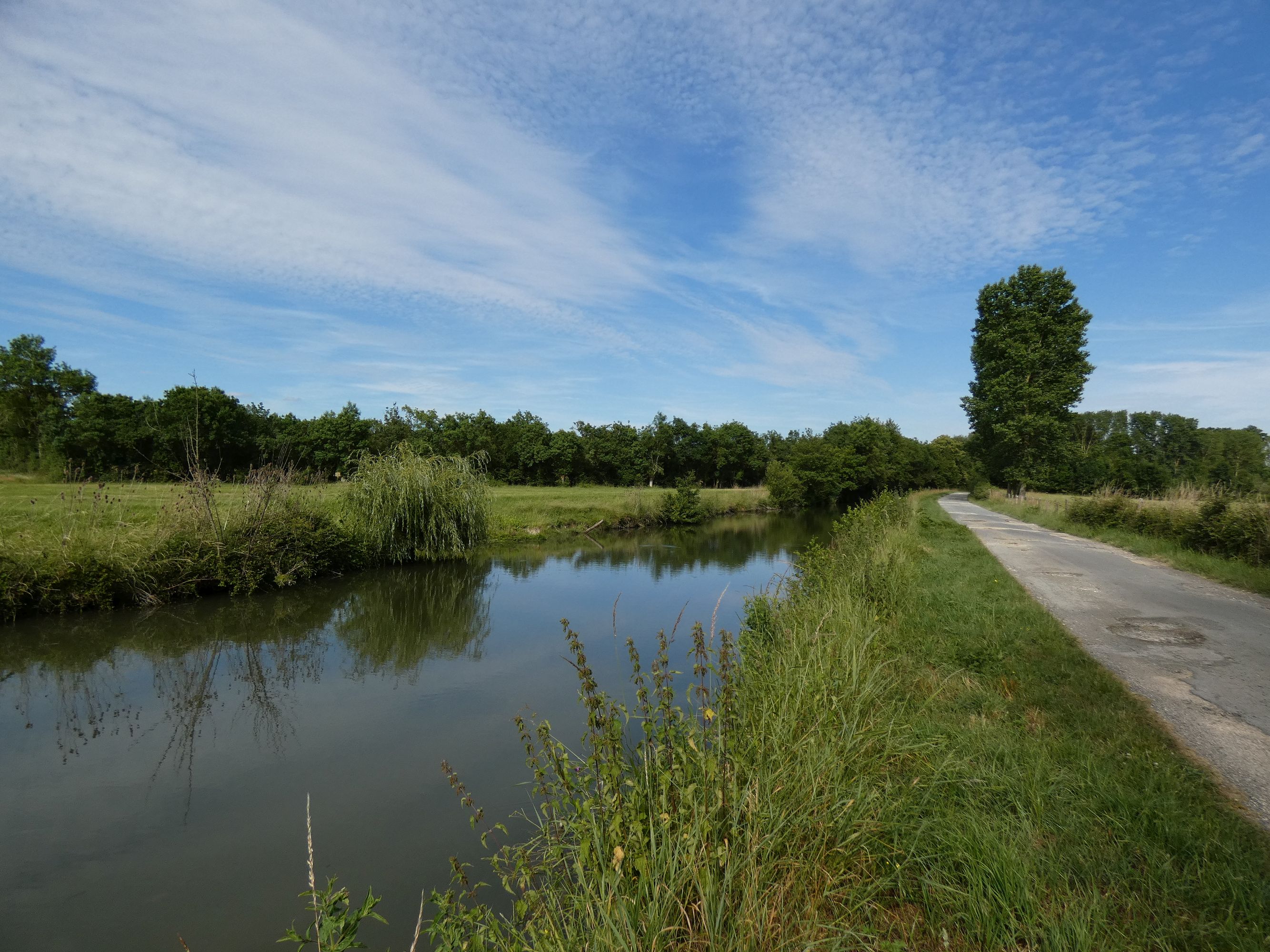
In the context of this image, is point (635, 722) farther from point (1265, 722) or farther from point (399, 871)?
point (1265, 722)

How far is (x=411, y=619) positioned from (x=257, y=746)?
5919 millimetres

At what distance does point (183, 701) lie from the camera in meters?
8.28

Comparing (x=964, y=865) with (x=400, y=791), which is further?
(x=400, y=791)

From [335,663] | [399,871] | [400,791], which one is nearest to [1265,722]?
[399,871]

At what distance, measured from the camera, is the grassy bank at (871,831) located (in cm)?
253

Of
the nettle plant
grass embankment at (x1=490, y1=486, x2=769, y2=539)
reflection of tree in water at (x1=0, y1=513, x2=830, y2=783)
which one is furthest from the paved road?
grass embankment at (x1=490, y1=486, x2=769, y2=539)

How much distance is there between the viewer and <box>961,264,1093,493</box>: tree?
108 feet

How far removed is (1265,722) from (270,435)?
5916 cm

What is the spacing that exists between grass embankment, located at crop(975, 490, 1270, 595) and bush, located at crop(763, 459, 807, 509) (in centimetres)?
2428

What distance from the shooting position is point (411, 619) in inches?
511

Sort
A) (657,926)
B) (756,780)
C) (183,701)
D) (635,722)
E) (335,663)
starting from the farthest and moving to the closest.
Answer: (335,663) → (183,701) → (635,722) → (756,780) → (657,926)

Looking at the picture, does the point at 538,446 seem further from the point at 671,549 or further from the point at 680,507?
the point at 671,549

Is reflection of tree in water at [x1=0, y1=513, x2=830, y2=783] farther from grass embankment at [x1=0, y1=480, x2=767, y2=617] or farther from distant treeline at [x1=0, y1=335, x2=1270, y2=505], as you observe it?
distant treeline at [x1=0, y1=335, x2=1270, y2=505]

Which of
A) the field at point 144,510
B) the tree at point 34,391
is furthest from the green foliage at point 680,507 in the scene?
the tree at point 34,391
